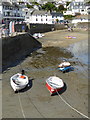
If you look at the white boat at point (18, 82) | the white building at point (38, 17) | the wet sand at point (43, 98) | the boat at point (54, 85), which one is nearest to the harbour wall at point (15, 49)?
the wet sand at point (43, 98)

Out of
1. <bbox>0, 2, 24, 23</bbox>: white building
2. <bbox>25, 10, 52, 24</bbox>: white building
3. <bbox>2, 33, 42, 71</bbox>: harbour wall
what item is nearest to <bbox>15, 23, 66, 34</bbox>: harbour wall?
<bbox>2, 33, 42, 71</bbox>: harbour wall

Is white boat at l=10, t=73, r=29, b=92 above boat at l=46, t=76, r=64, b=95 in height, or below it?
above

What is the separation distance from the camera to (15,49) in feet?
73.5

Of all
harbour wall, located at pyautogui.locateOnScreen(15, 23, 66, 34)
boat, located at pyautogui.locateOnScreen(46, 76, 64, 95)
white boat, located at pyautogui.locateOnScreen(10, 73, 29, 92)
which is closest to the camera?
boat, located at pyautogui.locateOnScreen(46, 76, 64, 95)

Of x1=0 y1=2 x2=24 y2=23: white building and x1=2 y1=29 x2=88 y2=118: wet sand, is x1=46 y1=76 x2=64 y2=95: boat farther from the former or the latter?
x1=0 y1=2 x2=24 y2=23: white building

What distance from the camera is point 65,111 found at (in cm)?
996

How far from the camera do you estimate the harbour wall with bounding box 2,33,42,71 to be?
19130 millimetres

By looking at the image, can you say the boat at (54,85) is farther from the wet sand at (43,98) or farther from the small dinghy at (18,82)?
the small dinghy at (18,82)

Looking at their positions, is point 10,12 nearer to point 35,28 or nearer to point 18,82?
point 35,28

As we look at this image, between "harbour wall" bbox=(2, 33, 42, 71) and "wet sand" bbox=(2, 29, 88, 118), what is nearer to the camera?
"wet sand" bbox=(2, 29, 88, 118)

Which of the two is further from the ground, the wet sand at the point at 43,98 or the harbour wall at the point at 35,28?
the harbour wall at the point at 35,28

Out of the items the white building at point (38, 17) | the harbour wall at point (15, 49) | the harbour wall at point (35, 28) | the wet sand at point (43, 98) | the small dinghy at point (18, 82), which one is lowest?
the wet sand at point (43, 98)

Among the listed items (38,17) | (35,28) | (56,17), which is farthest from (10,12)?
(56,17)

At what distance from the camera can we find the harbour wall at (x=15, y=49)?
19.1 metres
